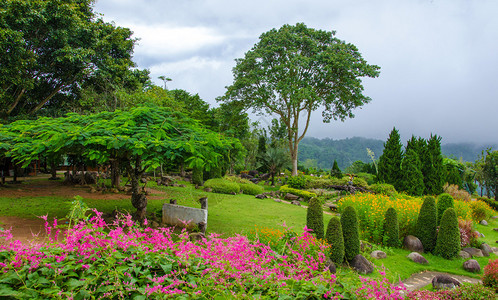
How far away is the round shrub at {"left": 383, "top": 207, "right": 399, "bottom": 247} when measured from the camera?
9.82 metres

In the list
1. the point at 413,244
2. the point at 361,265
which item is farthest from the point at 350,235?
the point at 413,244

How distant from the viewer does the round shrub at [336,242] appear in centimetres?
740

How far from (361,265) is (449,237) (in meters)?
3.98

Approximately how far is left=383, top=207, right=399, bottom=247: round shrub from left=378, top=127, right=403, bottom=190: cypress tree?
34.7 ft

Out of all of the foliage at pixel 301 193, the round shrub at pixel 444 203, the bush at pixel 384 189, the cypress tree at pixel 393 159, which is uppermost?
the cypress tree at pixel 393 159

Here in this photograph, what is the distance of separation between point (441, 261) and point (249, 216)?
6.62 meters

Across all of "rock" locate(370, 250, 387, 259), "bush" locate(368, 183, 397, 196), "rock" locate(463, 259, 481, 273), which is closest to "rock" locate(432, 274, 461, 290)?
"rock" locate(370, 250, 387, 259)

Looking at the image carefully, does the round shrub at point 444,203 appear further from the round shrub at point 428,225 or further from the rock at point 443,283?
the rock at point 443,283

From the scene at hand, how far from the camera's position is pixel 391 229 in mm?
9914

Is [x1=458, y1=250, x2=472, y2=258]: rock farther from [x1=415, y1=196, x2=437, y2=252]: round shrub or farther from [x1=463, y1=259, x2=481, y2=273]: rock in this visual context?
[x1=463, y1=259, x2=481, y2=273]: rock

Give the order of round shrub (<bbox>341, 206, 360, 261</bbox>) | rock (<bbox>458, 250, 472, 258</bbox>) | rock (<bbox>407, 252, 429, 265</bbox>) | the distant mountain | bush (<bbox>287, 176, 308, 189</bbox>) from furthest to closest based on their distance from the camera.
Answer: the distant mountain → bush (<bbox>287, 176, 308, 189</bbox>) → rock (<bbox>458, 250, 472, 258</bbox>) → rock (<bbox>407, 252, 429, 265</bbox>) → round shrub (<bbox>341, 206, 360, 261</bbox>)

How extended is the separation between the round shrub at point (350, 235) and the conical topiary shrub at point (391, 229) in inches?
98.9

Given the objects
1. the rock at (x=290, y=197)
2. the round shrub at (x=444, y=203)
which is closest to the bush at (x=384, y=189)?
the rock at (x=290, y=197)

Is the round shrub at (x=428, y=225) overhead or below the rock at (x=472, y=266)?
overhead
